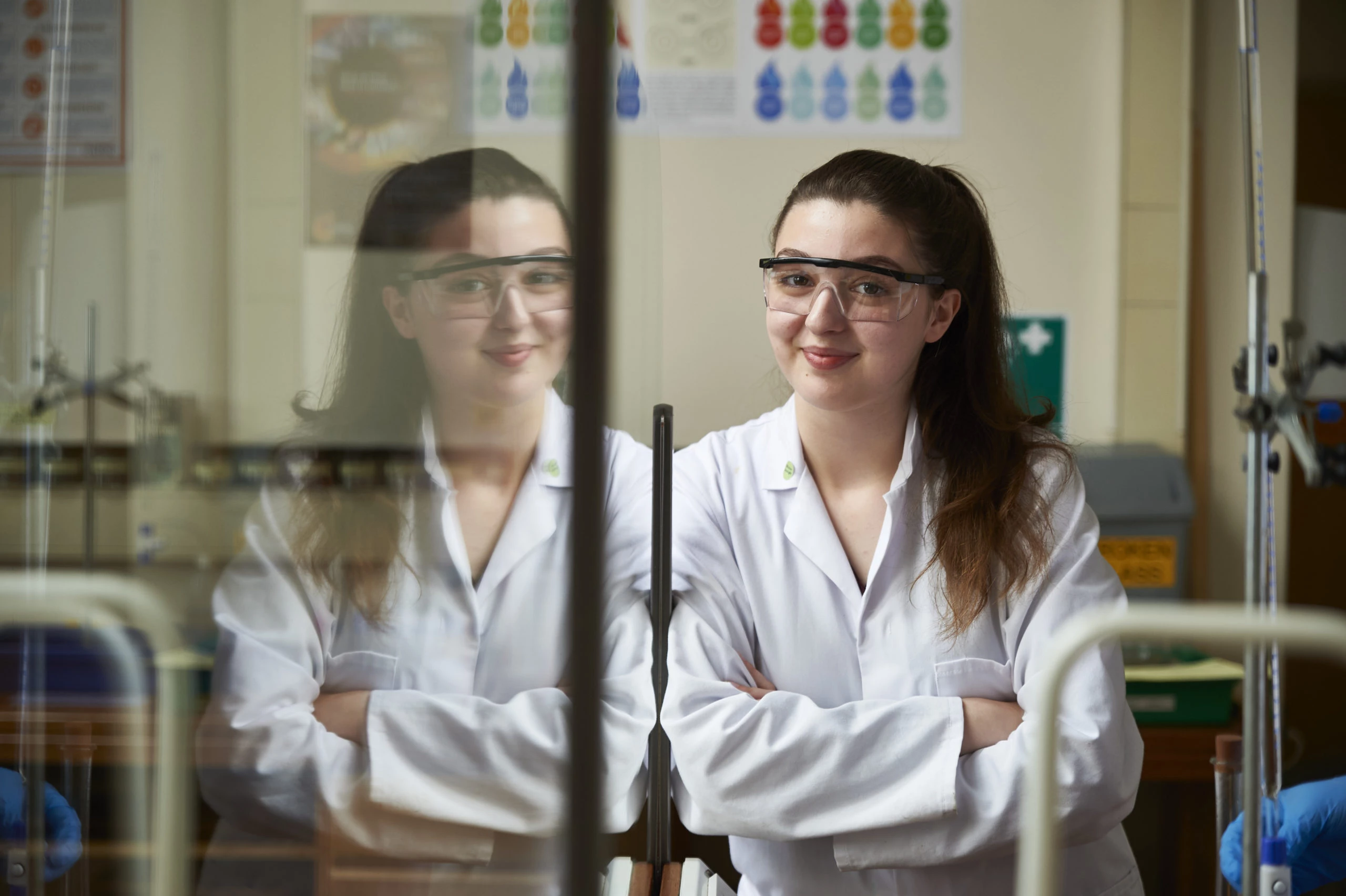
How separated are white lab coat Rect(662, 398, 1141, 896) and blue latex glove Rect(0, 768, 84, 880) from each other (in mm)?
537

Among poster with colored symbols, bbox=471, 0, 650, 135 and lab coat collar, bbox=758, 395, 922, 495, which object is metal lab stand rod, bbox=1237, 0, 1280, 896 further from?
poster with colored symbols, bbox=471, 0, 650, 135

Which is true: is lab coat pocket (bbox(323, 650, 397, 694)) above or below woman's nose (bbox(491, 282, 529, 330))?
below

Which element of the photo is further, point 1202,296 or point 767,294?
point 1202,296

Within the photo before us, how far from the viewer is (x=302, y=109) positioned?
1.58 feet

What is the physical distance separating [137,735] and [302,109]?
14.2 inches

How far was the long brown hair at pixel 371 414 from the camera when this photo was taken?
1.58 ft

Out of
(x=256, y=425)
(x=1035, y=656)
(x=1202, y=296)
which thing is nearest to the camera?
(x=256, y=425)

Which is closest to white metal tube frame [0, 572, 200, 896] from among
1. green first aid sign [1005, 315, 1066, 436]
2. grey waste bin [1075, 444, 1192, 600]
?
green first aid sign [1005, 315, 1066, 436]

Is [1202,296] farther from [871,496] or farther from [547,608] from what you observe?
[547,608]

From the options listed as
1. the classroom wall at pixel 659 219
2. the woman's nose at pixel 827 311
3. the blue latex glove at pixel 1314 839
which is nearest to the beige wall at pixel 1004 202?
the classroom wall at pixel 659 219

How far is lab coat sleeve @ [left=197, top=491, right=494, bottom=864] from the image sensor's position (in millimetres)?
490

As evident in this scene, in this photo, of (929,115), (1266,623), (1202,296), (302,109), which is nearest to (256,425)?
(302,109)

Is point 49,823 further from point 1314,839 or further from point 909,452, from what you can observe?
point 1314,839

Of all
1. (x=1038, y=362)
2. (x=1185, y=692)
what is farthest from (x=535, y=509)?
(x=1185, y=692)
